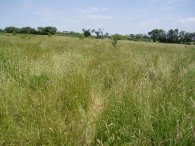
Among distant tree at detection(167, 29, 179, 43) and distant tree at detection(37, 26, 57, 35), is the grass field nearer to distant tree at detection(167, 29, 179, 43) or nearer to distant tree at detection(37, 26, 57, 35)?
distant tree at detection(167, 29, 179, 43)

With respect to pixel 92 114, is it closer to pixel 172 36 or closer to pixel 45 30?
pixel 172 36

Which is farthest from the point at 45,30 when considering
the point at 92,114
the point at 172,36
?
the point at 92,114

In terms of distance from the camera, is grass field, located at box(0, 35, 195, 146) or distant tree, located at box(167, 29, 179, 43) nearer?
grass field, located at box(0, 35, 195, 146)

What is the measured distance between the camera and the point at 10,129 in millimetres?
2264

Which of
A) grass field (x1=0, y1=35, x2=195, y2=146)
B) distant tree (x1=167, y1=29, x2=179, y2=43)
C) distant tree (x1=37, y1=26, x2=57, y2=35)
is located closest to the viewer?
grass field (x1=0, y1=35, x2=195, y2=146)

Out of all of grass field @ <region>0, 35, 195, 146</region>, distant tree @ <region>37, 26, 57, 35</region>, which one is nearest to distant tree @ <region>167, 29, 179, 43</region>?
distant tree @ <region>37, 26, 57, 35</region>

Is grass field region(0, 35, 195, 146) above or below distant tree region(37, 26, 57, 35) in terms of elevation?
below

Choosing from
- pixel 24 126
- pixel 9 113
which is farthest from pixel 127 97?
pixel 9 113

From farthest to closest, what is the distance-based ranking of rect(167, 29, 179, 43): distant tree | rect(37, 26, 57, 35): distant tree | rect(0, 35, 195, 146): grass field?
rect(37, 26, 57, 35): distant tree < rect(167, 29, 179, 43): distant tree < rect(0, 35, 195, 146): grass field

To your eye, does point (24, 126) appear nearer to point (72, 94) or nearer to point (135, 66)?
point (72, 94)

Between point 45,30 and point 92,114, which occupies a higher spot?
point 45,30

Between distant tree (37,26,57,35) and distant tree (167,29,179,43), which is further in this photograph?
distant tree (37,26,57,35)

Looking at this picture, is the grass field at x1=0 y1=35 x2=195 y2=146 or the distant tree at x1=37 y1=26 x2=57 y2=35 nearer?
the grass field at x1=0 y1=35 x2=195 y2=146

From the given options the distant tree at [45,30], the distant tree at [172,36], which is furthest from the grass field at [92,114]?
the distant tree at [45,30]
